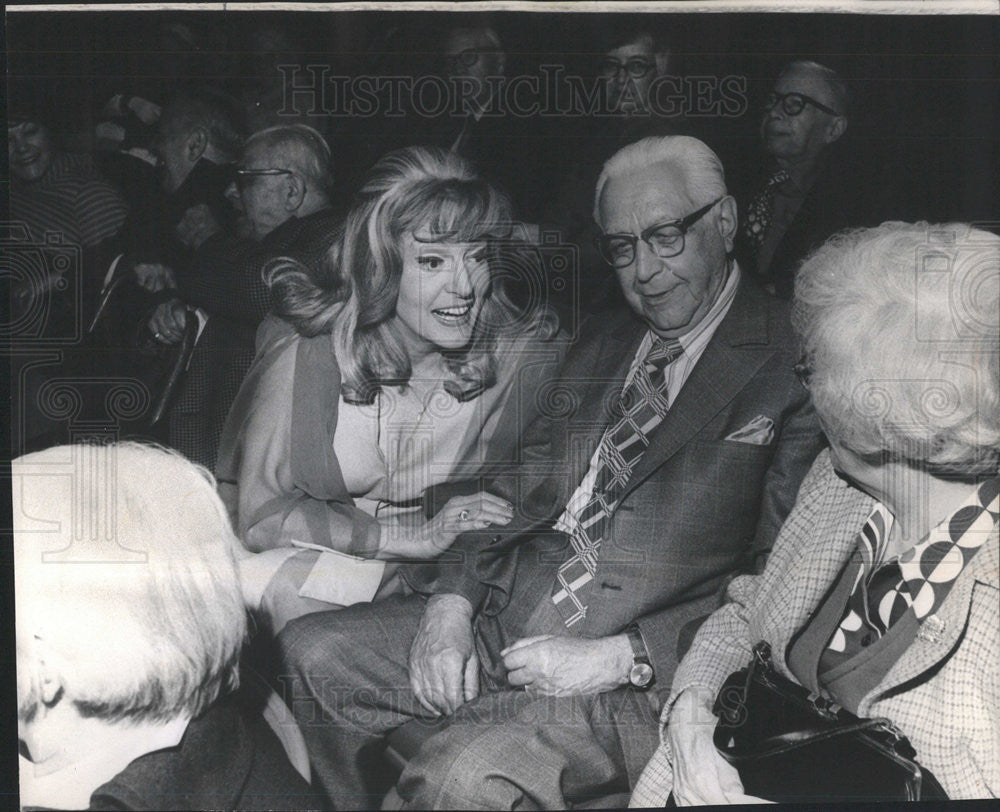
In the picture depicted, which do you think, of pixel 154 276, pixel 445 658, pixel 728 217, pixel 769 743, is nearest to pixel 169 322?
pixel 154 276

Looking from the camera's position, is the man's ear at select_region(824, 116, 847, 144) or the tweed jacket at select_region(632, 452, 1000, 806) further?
the man's ear at select_region(824, 116, 847, 144)

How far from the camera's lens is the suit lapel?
3.02m

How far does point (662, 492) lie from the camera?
3.02 metres

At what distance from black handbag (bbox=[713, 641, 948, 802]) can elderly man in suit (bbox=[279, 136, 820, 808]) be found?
216 millimetres

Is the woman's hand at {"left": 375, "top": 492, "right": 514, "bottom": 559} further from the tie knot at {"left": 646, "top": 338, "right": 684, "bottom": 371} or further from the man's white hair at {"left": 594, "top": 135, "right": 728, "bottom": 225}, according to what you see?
the man's white hair at {"left": 594, "top": 135, "right": 728, "bottom": 225}

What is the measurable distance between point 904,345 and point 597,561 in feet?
3.36

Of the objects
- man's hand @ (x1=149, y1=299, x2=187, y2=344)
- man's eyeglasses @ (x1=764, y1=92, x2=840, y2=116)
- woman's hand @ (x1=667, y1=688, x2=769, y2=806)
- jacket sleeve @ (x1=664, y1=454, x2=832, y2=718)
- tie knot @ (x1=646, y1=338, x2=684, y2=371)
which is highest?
man's eyeglasses @ (x1=764, y1=92, x2=840, y2=116)

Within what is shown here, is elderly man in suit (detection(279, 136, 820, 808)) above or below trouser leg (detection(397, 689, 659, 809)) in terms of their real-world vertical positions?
above

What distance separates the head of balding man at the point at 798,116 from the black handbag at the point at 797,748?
1.35 meters

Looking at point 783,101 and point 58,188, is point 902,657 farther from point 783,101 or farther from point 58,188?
point 58,188

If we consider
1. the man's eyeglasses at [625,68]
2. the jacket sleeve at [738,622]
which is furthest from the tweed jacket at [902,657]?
the man's eyeglasses at [625,68]

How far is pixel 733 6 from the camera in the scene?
3053 millimetres

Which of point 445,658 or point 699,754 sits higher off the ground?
point 445,658

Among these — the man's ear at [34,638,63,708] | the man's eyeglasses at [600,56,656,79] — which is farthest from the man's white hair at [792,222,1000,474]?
the man's ear at [34,638,63,708]
